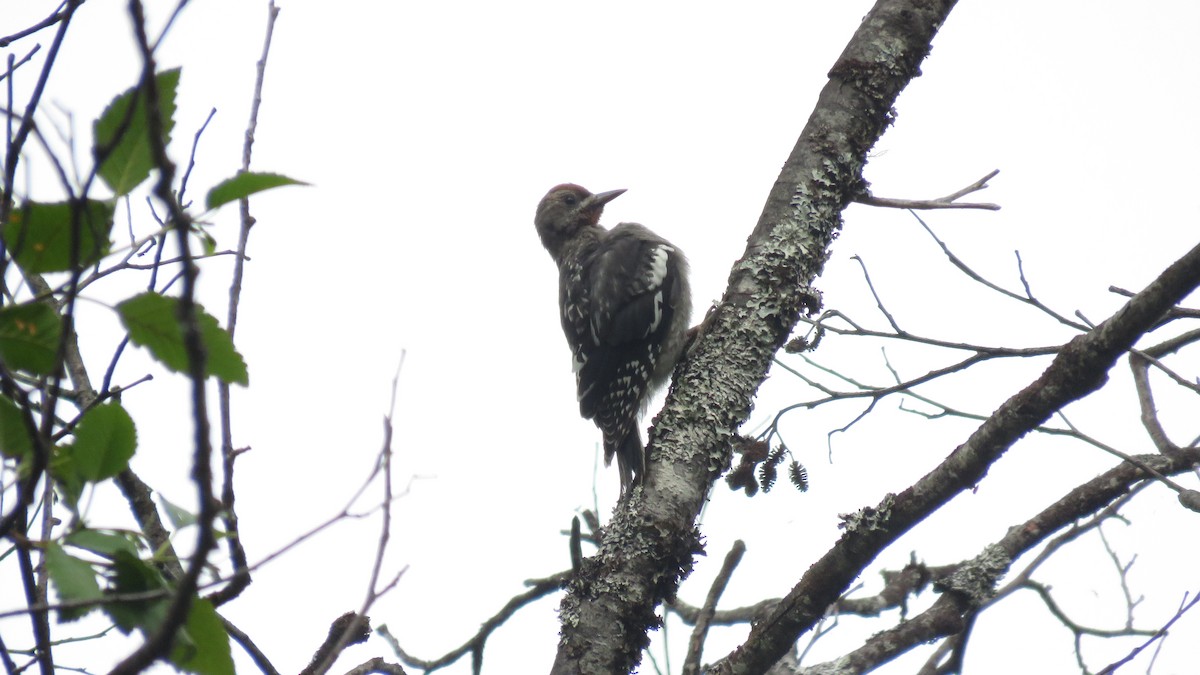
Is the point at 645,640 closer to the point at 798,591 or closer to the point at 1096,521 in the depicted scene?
the point at 798,591

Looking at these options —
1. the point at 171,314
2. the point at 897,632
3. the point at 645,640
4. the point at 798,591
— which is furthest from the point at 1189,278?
the point at 171,314

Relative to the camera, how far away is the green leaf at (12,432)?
1.22m

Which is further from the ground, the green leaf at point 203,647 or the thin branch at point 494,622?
the thin branch at point 494,622

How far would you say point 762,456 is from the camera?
3664 millimetres

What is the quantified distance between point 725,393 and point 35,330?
7.48 feet

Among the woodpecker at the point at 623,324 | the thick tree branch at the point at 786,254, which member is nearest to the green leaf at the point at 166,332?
the thick tree branch at the point at 786,254

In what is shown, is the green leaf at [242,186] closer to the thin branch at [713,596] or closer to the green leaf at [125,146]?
the green leaf at [125,146]

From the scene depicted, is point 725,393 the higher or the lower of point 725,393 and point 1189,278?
the higher

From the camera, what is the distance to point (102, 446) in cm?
123

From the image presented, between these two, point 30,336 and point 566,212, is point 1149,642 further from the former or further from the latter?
point 566,212

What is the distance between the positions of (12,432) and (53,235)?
24 cm

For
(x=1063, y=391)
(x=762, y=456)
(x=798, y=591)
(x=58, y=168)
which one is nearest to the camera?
(x=58, y=168)

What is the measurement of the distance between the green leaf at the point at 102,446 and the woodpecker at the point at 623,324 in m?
3.76

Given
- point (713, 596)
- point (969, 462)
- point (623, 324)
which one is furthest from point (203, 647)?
point (623, 324)
